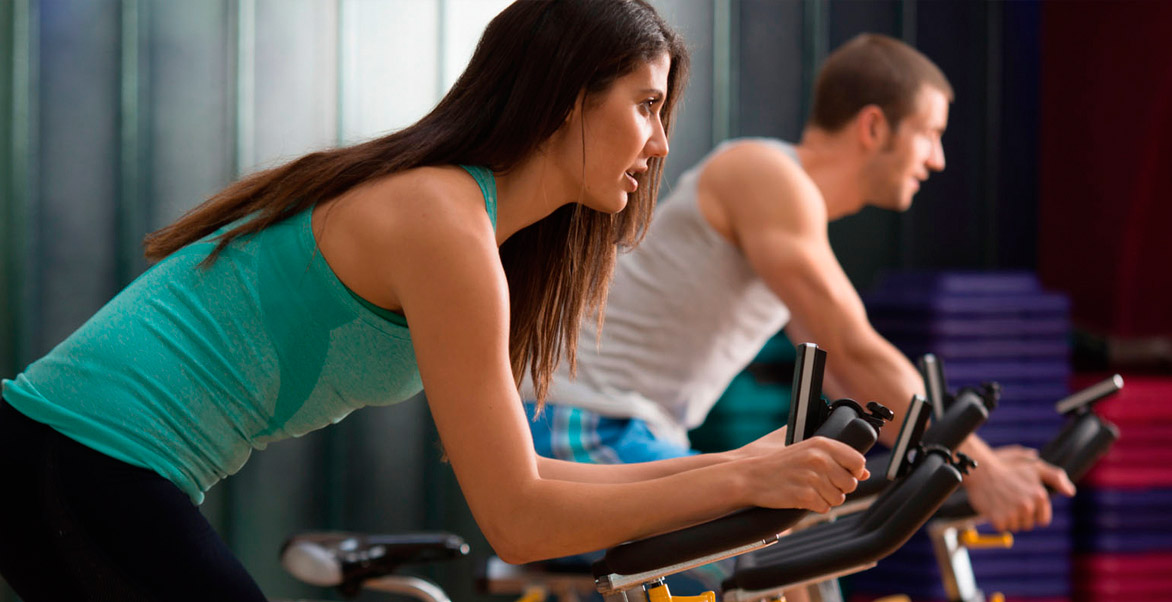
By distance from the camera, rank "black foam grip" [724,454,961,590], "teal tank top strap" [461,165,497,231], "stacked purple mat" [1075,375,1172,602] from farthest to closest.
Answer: "stacked purple mat" [1075,375,1172,602] < "black foam grip" [724,454,961,590] < "teal tank top strap" [461,165,497,231]

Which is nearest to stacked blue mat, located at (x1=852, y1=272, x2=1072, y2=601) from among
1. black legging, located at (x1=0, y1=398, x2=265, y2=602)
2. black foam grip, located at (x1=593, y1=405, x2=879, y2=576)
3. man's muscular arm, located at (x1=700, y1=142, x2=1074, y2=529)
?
man's muscular arm, located at (x1=700, y1=142, x2=1074, y2=529)

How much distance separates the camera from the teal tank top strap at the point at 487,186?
1117 millimetres

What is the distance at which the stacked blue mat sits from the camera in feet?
10.4

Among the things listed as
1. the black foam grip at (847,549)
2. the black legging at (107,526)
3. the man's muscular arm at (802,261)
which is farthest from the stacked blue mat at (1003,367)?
the black legging at (107,526)

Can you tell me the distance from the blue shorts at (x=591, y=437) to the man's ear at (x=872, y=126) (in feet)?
2.43

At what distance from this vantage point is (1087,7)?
353cm

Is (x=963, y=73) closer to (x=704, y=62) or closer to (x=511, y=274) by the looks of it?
(x=704, y=62)

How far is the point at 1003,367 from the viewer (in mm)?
3186

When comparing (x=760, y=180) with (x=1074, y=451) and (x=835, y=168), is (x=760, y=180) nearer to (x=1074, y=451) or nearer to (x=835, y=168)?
(x=835, y=168)

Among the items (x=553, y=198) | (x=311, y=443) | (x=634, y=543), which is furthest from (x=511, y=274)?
(x=311, y=443)

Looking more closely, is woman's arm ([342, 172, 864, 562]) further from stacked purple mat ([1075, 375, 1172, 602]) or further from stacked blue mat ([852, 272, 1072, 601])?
stacked purple mat ([1075, 375, 1172, 602])

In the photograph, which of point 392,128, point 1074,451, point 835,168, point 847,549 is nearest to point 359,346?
point 847,549

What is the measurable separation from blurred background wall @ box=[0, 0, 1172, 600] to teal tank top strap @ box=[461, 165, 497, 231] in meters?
2.07

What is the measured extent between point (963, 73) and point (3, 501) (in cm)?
337
